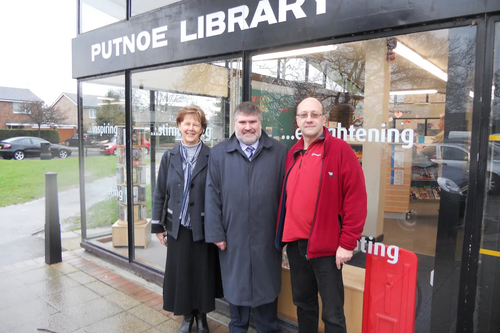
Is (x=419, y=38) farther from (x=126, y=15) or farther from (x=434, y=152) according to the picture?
(x=126, y=15)

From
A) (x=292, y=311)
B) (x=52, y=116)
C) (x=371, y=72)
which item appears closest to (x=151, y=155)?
(x=292, y=311)

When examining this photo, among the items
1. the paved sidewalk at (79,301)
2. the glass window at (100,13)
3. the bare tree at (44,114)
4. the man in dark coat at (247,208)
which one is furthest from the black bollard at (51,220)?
the bare tree at (44,114)

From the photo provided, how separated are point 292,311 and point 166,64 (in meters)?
3.00

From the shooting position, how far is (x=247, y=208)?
249 centimetres

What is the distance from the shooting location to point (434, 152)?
7.54 feet

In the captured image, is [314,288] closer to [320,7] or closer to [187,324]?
[187,324]

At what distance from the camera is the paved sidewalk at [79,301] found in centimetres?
314

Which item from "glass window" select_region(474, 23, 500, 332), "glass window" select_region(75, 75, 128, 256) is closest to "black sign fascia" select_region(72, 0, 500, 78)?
"glass window" select_region(75, 75, 128, 256)

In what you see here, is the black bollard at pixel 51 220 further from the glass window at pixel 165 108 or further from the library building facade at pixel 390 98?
the library building facade at pixel 390 98

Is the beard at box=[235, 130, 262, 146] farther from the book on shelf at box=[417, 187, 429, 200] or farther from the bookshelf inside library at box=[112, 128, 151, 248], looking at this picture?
the bookshelf inside library at box=[112, 128, 151, 248]

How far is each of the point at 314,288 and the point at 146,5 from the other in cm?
379

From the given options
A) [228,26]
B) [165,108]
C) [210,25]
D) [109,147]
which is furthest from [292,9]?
[109,147]

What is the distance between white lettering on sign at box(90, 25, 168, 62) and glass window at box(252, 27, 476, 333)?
6.11 ft

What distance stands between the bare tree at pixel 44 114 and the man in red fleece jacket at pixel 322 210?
34.0 meters
